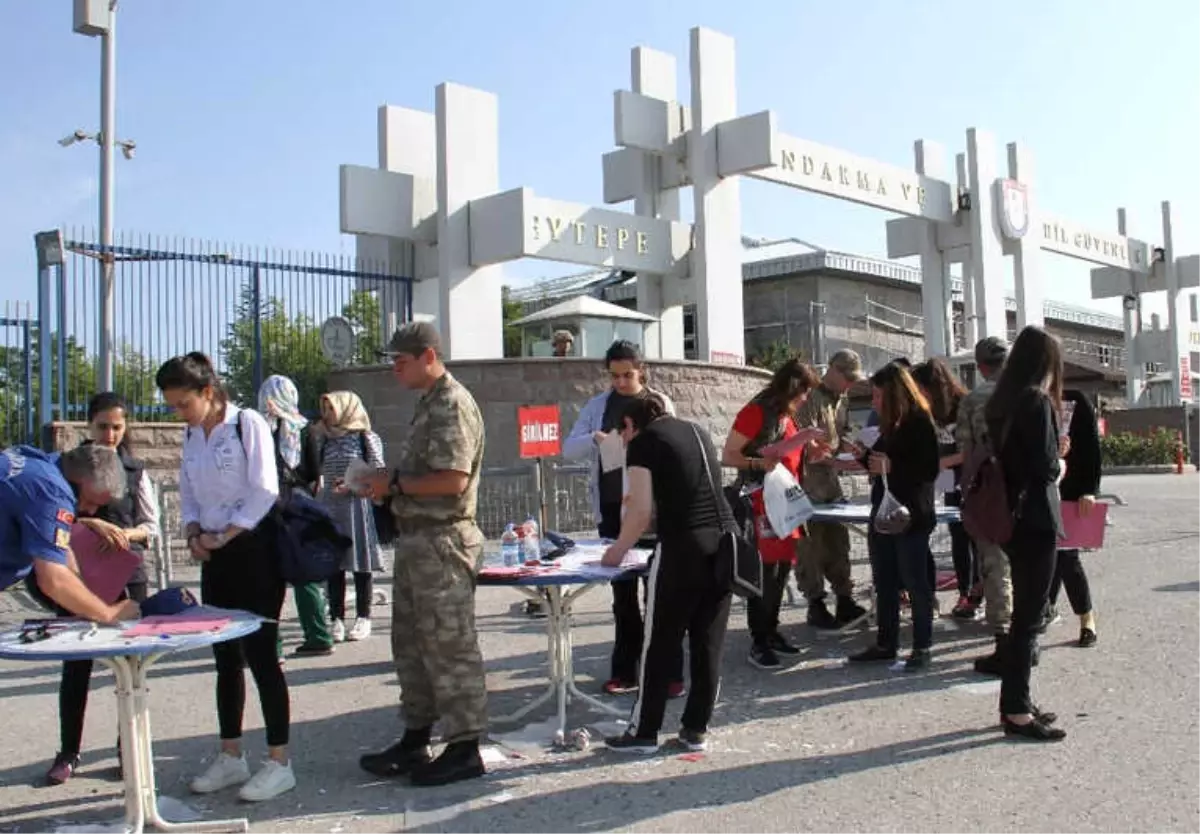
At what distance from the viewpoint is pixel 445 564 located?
482 centimetres

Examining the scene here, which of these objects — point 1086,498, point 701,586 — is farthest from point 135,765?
point 1086,498

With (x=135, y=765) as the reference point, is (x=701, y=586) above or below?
above

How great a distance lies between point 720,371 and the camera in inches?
592

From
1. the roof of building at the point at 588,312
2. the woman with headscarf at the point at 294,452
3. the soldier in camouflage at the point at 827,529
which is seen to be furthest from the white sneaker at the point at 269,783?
the roof of building at the point at 588,312

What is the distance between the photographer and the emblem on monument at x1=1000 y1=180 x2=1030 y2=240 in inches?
877

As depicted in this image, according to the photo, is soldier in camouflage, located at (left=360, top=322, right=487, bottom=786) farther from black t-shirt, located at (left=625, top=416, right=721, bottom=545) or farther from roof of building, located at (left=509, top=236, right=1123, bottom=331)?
roof of building, located at (left=509, top=236, right=1123, bottom=331)

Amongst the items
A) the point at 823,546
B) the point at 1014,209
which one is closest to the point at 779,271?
the point at 1014,209

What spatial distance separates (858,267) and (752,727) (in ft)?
134

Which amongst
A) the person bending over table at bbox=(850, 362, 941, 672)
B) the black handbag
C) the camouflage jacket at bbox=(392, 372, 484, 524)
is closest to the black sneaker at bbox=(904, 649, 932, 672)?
the person bending over table at bbox=(850, 362, 941, 672)

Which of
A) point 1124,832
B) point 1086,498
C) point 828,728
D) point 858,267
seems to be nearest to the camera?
point 1124,832

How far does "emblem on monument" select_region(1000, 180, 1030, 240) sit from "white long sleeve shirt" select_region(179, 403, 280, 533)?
787 inches

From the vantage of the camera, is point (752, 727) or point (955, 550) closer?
point (752, 727)

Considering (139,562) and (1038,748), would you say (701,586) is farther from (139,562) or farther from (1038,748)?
(139,562)

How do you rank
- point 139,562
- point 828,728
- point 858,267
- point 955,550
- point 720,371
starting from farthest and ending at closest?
point 858,267 → point 720,371 → point 955,550 → point 828,728 → point 139,562
